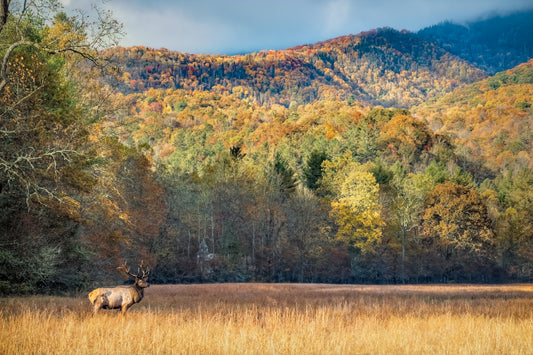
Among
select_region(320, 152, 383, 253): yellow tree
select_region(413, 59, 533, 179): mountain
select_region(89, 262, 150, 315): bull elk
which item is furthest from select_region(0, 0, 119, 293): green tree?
select_region(413, 59, 533, 179): mountain

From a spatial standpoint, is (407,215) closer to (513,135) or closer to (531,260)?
(531,260)

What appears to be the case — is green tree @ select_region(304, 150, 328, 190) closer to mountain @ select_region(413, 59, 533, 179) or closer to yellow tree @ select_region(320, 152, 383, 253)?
yellow tree @ select_region(320, 152, 383, 253)

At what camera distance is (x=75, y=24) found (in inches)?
706

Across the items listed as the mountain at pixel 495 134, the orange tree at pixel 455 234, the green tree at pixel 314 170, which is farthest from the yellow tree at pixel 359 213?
the mountain at pixel 495 134

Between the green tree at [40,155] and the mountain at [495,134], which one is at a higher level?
the mountain at [495,134]

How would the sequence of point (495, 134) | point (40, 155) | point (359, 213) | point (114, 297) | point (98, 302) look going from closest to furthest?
point (98, 302)
point (114, 297)
point (40, 155)
point (359, 213)
point (495, 134)

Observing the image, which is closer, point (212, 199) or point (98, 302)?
point (98, 302)

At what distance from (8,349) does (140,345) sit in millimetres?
2415

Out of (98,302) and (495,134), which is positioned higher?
(495,134)

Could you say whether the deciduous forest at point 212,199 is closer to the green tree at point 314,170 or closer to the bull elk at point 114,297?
the green tree at point 314,170

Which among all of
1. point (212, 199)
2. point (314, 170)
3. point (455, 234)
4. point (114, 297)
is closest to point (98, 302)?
point (114, 297)

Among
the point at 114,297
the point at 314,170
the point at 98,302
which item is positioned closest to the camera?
the point at 98,302

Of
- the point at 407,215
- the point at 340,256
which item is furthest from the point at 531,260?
the point at 340,256

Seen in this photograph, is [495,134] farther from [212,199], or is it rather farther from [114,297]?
[114,297]
